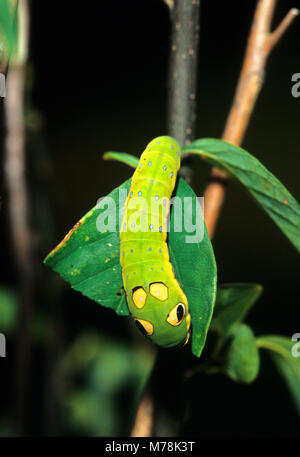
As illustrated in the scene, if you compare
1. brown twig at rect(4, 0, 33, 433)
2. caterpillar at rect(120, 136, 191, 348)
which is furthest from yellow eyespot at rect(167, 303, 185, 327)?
brown twig at rect(4, 0, 33, 433)

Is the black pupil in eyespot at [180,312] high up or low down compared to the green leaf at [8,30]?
down

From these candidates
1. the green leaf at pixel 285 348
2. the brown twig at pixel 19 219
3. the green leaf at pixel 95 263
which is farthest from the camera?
the brown twig at pixel 19 219

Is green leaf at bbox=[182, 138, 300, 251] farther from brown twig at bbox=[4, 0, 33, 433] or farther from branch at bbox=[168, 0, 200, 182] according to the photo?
brown twig at bbox=[4, 0, 33, 433]

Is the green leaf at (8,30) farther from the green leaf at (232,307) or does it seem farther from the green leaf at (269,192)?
the green leaf at (232,307)

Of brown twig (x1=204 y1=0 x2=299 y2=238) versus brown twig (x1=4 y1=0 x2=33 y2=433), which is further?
brown twig (x1=4 y1=0 x2=33 y2=433)

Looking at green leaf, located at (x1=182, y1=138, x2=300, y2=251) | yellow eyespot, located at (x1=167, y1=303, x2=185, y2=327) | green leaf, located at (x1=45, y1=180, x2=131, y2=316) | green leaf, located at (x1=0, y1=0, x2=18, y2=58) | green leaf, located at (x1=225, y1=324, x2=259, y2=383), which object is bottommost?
green leaf, located at (x1=225, y1=324, x2=259, y2=383)

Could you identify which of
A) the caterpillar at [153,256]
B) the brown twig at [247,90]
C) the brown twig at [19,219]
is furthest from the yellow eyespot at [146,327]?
the brown twig at [19,219]

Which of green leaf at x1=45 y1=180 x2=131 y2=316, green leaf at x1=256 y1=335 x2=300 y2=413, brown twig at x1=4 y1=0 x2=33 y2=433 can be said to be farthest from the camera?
brown twig at x1=4 y1=0 x2=33 y2=433

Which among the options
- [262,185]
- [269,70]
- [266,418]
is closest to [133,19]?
[269,70]
